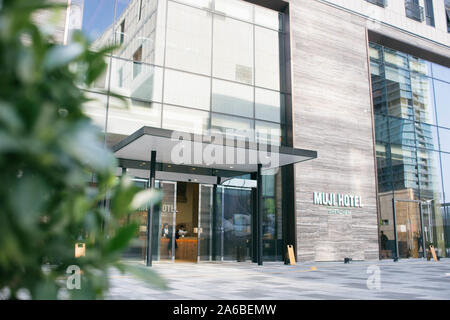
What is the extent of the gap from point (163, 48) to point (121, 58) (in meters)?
1.70

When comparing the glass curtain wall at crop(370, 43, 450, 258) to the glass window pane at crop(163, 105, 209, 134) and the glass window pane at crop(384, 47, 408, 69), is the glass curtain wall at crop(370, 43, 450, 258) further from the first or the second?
the glass window pane at crop(163, 105, 209, 134)

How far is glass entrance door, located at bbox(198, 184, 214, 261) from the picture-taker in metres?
14.9

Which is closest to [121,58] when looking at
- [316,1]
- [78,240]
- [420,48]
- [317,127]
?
[317,127]

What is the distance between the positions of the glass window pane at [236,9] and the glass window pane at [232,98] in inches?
128

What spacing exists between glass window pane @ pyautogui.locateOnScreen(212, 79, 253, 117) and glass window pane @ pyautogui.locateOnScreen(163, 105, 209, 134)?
75 cm

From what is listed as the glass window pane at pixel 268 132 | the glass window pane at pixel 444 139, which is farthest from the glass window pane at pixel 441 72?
the glass window pane at pixel 268 132

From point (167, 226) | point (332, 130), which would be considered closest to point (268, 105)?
point (332, 130)

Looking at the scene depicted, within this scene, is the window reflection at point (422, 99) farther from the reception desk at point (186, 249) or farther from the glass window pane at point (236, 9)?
the reception desk at point (186, 249)

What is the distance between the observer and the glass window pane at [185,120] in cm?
1441

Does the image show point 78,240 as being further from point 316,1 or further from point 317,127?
point 316,1

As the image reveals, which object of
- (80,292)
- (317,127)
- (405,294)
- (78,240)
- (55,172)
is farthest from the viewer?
(317,127)

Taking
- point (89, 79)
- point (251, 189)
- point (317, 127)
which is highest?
point (317, 127)

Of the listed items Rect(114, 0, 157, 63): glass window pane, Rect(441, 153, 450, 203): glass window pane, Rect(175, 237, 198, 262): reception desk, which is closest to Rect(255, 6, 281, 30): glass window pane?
Rect(114, 0, 157, 63): glass window pane
